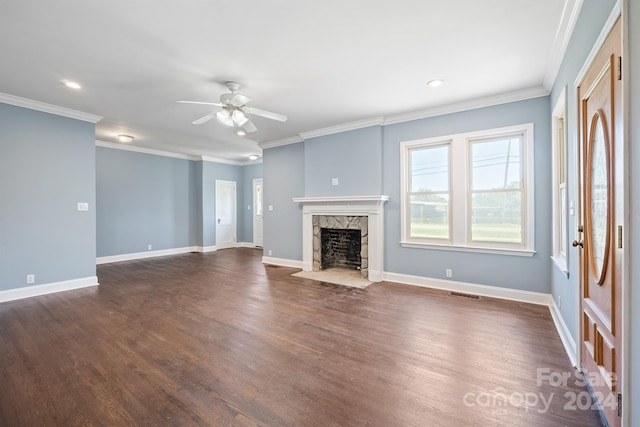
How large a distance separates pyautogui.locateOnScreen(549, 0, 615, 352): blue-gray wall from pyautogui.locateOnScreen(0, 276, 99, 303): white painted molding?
633cm

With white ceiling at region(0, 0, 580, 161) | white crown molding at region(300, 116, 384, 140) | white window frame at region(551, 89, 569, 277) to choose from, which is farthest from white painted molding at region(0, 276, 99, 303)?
white window frame at region(551, 89, 569, 277)

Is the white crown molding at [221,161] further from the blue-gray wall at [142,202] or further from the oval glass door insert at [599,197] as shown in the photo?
the oval glass door insert at [599,197]

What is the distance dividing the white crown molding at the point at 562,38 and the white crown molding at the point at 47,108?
6.12 metres

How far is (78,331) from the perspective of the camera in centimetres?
284

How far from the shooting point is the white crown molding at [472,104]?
11.7 ft

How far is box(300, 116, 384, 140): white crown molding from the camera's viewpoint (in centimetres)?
472

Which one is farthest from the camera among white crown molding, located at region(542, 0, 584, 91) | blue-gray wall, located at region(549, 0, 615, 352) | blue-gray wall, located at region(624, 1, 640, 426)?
white crown molding, located at region(542, 0, 584, 91)

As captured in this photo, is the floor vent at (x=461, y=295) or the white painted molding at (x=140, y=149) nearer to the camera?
Answer: the floor vent at (x=461, y=295)

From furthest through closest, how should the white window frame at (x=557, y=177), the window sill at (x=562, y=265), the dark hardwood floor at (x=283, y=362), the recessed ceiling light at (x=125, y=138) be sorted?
the recessed ceiling light at (x=125, y=138), the white window frame at (x=557, y=177), the window sill at (x=562, y=265), the dark hardwood floor at (x=283, y=362)

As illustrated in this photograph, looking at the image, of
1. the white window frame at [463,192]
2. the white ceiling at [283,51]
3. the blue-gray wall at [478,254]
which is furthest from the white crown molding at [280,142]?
the white window frame at [463,192]

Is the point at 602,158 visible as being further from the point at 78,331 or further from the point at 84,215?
the point at 84,215

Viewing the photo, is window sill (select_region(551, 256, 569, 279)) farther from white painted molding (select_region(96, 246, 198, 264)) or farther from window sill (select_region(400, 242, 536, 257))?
white painted molding (select_region(96, 246, 198, 264))

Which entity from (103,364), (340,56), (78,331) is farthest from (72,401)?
(340,56)

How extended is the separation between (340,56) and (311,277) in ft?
Result: 11.8
